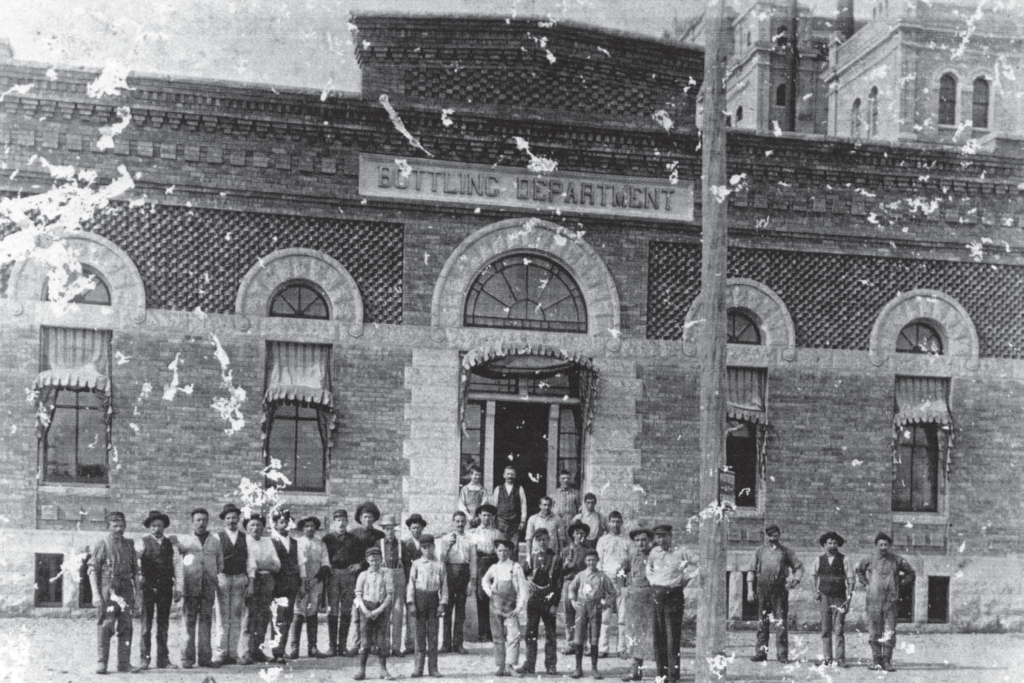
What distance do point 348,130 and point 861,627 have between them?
421 inches

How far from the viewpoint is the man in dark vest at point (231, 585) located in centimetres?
1307

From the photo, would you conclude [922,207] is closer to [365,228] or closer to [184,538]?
[365,228]

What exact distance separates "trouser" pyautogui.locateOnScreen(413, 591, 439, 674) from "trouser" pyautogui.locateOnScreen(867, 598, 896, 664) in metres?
5.58

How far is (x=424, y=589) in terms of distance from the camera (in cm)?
1298

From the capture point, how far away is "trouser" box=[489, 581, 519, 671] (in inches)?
513

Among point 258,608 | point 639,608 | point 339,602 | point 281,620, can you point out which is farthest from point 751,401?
point 258,608

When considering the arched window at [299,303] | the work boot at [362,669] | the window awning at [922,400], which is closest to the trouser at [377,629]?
the work boot at [362,669]

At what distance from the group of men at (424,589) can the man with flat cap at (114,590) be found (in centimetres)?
1

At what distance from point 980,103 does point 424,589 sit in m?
32.4

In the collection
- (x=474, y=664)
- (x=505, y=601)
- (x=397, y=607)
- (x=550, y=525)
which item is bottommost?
(x=474, y=664)

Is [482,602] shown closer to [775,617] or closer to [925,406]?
[775,617]

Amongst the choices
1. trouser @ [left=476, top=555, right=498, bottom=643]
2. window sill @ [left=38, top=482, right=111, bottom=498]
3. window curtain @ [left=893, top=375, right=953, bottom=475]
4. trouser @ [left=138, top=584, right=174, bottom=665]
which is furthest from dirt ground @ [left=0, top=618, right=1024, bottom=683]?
window curtain @ [left=893, top=375, right=953, bottom=475]

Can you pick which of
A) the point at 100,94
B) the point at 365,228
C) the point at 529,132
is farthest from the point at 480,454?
the point at 100,94

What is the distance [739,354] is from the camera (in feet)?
57.4
